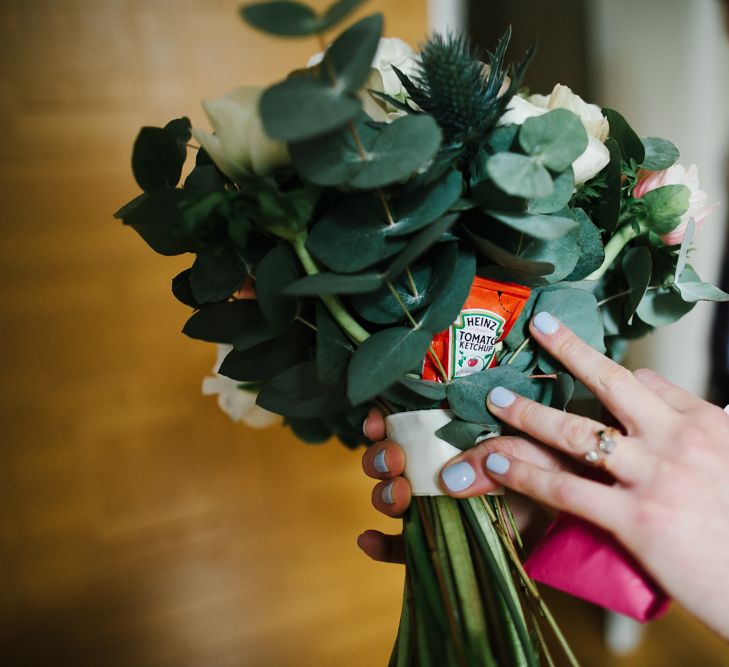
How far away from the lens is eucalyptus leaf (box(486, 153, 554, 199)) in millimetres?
429

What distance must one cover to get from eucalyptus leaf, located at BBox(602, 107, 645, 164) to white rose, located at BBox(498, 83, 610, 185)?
0.07ft

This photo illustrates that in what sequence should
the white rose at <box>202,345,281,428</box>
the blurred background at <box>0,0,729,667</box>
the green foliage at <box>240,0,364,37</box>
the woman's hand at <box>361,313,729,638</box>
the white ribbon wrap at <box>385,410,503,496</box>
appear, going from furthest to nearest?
the blurred background at <box>0,0,729,667</box>
the white rose at <box>202,345,281,428</box>
the white ribbon wrap at <box>385,410,503,496</box>
the woman's hand at <box>361,313,729,638</box>
the green foliage at <box>240,0,364,37</box>

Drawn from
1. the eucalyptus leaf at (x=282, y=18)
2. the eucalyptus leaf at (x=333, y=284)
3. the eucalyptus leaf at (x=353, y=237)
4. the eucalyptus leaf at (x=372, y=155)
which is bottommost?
the eucalyptus leaf at (x=333, y=284)

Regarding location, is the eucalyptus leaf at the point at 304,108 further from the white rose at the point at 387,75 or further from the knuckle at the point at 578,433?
the knuckle at the point at 578,433

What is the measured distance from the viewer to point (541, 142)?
470mm

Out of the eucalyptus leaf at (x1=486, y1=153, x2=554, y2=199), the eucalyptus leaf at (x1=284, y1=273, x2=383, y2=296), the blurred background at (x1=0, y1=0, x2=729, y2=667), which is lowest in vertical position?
the blurred background at (x1=0, y1=0, x2=729, y2=667)

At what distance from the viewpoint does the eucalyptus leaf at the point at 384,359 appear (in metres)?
0.46

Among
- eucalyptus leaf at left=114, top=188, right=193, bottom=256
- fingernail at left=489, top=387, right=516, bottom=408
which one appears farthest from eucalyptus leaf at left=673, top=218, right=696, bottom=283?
eucalyptus leaf at left=114, top=188, right=193, bottom=256

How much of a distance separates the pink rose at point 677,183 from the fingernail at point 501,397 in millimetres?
222

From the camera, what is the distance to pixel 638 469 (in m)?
0.48

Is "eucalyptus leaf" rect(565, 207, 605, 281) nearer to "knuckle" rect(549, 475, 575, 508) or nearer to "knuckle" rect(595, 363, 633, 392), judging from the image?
"knuckle" rect(595, 363, 633, 392)

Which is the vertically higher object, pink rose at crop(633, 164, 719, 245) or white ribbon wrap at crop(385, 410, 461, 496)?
pink rose at crop(633, 164, 719, 245)

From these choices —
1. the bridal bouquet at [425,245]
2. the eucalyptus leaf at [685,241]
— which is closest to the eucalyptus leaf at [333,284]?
the bridal bouquet at [425,245]

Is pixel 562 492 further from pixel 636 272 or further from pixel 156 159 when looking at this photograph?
pixel 156 159
